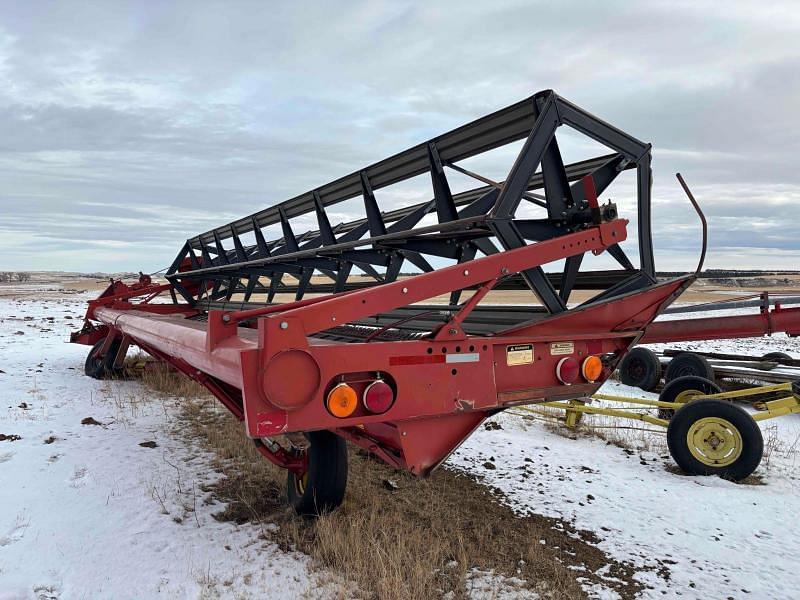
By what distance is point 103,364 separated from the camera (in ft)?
29.9

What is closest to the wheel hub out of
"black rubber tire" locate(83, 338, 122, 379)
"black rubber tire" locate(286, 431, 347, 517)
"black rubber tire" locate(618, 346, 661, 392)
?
"black rubber tire" locate(286, 431, 347, 517)

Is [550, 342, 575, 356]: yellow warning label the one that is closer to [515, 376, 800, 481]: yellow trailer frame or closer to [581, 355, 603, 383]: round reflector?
[581, 355, 603, 383]: round reflector

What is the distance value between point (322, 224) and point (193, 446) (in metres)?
2.75

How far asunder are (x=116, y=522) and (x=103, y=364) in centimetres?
610

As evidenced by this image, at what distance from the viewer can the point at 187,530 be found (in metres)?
3.68

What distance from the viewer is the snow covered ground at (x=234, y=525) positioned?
3131 mm

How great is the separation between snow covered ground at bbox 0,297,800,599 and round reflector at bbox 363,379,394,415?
1.10 meters

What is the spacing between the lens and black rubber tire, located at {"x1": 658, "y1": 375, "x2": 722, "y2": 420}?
6750mm

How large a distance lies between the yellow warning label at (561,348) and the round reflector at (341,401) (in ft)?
4.37

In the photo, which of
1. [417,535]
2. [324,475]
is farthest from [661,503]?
[324,475]

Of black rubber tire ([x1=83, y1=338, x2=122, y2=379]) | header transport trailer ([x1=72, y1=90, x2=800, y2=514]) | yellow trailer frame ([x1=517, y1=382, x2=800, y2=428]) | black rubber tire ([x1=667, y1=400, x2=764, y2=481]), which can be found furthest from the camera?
black rubber tire ([x1=83, y1=338, x2=122, y2=379])

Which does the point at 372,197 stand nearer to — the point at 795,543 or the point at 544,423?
the point at 544,423

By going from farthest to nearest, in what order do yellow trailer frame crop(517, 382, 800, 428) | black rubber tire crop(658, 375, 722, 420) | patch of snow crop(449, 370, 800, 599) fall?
black rubber tire crop(658, 375, 722, 420) < yellow trailer frame crop(517, 382, 800, 428) < patch of snow crop(449, 370, 800, 599)

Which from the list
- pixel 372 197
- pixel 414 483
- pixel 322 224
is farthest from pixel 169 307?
pixel 414 483
